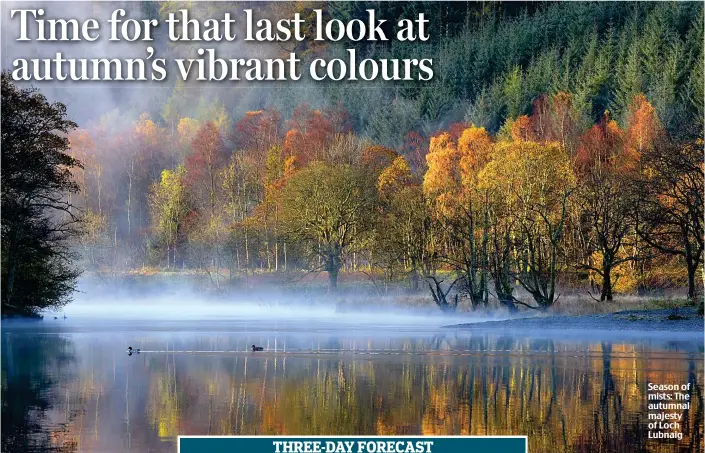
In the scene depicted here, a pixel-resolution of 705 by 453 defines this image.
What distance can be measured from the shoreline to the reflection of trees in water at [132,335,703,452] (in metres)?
8.36

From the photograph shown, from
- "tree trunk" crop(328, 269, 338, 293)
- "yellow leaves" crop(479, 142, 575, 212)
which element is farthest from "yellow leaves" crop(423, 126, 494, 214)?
"tree trunk" crop(328, 269, 338, 293)

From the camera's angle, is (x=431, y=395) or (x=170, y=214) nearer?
(x=431, y=395)

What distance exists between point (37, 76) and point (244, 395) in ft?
62.4

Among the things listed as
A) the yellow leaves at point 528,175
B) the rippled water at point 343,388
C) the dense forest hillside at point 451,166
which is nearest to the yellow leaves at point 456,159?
the dense forest hillside at point 451,166

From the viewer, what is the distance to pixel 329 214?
75562mm

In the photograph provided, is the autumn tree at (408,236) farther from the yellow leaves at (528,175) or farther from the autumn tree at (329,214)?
the yellow leaves at (528,175)

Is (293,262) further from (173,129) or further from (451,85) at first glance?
(173,129)

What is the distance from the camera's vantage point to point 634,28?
123 metres

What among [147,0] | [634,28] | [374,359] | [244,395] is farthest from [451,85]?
[244,395]

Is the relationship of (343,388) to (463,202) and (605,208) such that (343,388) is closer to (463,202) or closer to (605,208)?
(605,208)

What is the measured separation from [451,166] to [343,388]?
70.1m

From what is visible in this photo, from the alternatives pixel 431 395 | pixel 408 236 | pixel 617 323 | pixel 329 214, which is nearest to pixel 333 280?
pixel 329 214

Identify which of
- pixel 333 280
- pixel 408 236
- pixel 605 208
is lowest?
pixel 333 280

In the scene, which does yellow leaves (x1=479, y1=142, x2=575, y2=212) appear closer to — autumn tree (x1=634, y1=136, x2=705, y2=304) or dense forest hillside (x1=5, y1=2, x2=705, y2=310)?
dense forest hillside (x1=5, y1=2, x2=705, y2=310)
